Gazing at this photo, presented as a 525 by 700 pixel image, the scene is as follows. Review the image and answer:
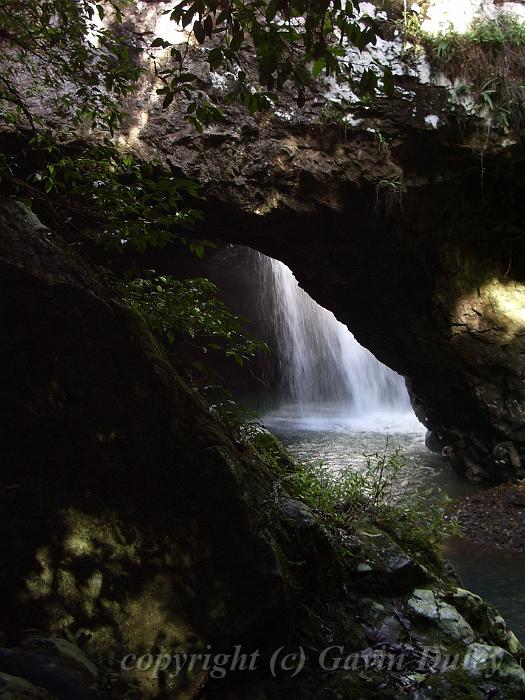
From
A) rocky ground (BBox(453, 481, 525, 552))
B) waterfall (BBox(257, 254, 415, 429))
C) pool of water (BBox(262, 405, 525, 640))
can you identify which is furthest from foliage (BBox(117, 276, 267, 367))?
waterfall (BBox(257, 254, 415, 429))

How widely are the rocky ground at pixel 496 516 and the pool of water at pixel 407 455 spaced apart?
11.3 inches

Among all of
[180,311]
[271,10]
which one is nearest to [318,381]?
[180,311]

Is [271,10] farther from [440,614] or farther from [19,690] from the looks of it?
[440,614]

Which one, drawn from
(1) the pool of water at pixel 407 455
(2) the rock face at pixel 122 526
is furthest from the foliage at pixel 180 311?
(1) the pool of water at pixel 407 455

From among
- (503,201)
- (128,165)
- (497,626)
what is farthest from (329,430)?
(128,165)

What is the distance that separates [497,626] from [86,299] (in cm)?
281

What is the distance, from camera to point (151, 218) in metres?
2.31

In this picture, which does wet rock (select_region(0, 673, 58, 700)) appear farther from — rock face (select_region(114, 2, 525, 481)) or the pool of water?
rock face (select_region(114, 2, 525, 481))

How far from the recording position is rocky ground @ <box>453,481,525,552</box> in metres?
5.91

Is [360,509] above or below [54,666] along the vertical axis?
below

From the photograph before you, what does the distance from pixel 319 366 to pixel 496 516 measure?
11.7 m

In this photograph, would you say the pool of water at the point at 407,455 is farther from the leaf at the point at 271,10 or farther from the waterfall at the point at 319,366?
the leaf at the point at 271,10

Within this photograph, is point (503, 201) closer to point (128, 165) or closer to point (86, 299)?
point (128, 165)

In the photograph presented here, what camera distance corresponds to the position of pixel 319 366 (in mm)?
18109
